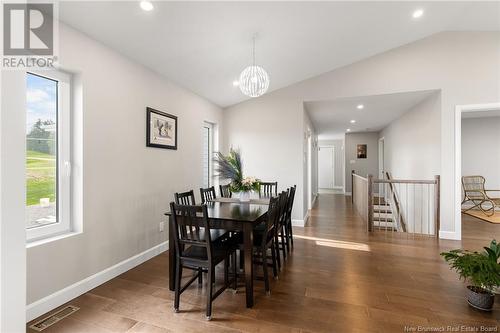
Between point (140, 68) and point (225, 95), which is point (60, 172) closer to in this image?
point (140, 68)

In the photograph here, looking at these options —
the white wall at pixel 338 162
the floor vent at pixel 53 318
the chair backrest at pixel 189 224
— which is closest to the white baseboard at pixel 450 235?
the chair backrest at pixel 189 224

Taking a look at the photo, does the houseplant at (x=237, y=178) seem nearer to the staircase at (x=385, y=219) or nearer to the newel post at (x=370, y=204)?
the newel post at (x=370, y=204)

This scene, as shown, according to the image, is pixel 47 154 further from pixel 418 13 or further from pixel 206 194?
pixel 418 13

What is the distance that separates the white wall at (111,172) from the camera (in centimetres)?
228

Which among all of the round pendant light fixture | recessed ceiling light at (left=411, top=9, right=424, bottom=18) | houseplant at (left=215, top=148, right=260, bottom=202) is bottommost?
houseplant at (left=215, top=148, right=260, bottom=202)

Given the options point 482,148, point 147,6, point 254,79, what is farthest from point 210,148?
point 482,148

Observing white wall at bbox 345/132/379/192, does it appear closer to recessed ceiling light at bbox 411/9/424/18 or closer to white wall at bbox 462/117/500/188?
white wall at bbox 462/117/500/188

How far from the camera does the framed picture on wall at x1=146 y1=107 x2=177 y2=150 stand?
3.30m

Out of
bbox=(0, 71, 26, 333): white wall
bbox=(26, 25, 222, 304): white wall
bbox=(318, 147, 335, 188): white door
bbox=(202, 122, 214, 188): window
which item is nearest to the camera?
bbox=(0, 71, 26, 333): white wall

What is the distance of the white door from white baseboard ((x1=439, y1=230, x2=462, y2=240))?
24.2ft

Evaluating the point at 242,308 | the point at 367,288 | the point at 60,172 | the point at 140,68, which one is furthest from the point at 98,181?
the point at 367,288

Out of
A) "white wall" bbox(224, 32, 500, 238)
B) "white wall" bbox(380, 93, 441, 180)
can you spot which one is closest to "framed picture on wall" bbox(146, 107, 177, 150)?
"white wall" bbox(224, 32, 500, 238)

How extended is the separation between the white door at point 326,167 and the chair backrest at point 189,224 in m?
10.3

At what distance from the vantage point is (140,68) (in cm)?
318
